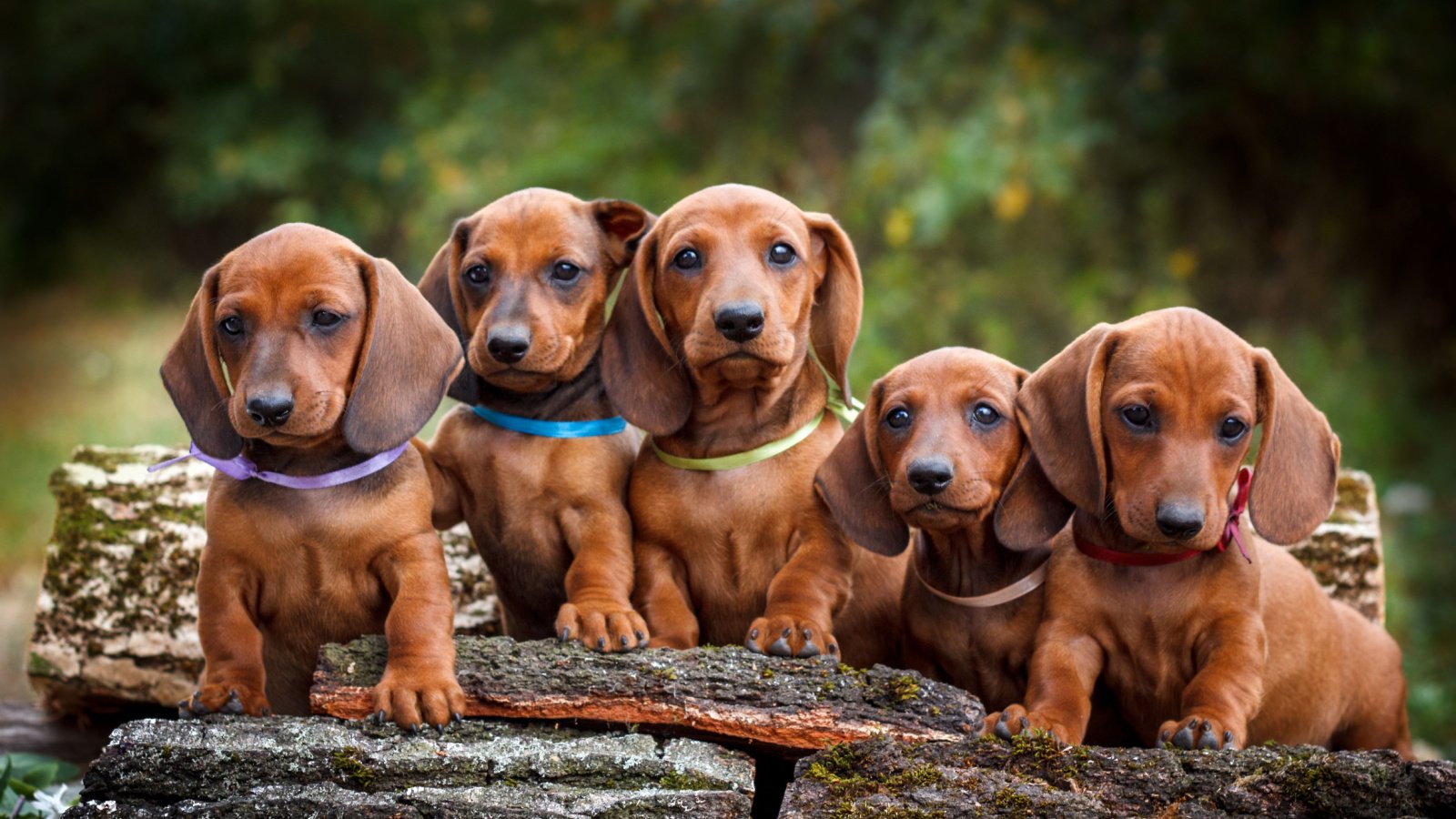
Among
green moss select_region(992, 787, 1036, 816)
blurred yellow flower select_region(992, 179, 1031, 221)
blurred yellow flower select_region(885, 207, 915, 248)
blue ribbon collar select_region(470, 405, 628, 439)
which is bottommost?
green moss select_region(992, 787, 1036, 816)

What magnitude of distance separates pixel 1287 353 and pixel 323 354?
30.7ft

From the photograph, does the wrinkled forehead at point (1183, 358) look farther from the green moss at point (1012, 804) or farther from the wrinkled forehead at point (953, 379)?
the green moss at point (1012, 804)

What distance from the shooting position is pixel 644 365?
168 inches

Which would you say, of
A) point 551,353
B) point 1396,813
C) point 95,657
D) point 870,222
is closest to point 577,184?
point 870,222

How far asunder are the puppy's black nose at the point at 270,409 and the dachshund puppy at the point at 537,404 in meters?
0.67

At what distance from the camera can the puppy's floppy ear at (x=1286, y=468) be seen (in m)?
3.80

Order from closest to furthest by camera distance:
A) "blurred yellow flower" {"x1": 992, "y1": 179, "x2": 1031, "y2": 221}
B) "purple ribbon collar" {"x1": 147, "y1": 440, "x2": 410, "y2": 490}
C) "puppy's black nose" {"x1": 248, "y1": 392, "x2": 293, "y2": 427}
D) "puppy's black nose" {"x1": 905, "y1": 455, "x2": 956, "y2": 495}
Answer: "puppy's black nose" {"x1": 248, "y1": 392, "x2": 293, "y2": 427} → "puppy's black nose" {"x1": 905, "y1": 455, "x2": 956, "y2": 495} → "purple ribbon collar" {"x1": 147, "y1": 440, "x2": 410, "y2": 490} → "blurred yellow flower" {"x1": 992, "y1": 179, "x2": 1031, "y2": 221}

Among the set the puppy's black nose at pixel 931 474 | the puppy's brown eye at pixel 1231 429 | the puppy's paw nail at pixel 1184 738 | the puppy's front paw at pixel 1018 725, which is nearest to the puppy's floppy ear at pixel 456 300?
the puppy's black nose at pixel 931 474

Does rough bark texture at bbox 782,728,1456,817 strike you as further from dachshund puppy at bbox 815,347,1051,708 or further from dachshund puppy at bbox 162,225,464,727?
dachshund puppy at bbox 162,225,464,727

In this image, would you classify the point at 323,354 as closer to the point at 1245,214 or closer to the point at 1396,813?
the point at 1396,813

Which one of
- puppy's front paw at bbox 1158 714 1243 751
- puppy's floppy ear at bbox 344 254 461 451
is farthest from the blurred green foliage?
puppy's floppy ear at bbox 344 254 461 451

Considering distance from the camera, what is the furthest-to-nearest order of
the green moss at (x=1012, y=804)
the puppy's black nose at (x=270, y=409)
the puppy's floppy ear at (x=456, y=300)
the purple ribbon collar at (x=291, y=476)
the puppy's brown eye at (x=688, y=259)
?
the puppy's floppy ear at (x=456, y=300) < the puppy's brown eye at (x=688, y=259) < the purple ribbon collar at (x=291, y=476) < the puppy's black nose at (x=270, y=409) < the green moss at (x=1012, y=804)

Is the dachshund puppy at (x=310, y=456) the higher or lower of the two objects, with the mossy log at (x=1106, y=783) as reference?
higher

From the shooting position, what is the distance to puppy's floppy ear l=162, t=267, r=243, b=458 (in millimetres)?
3834
